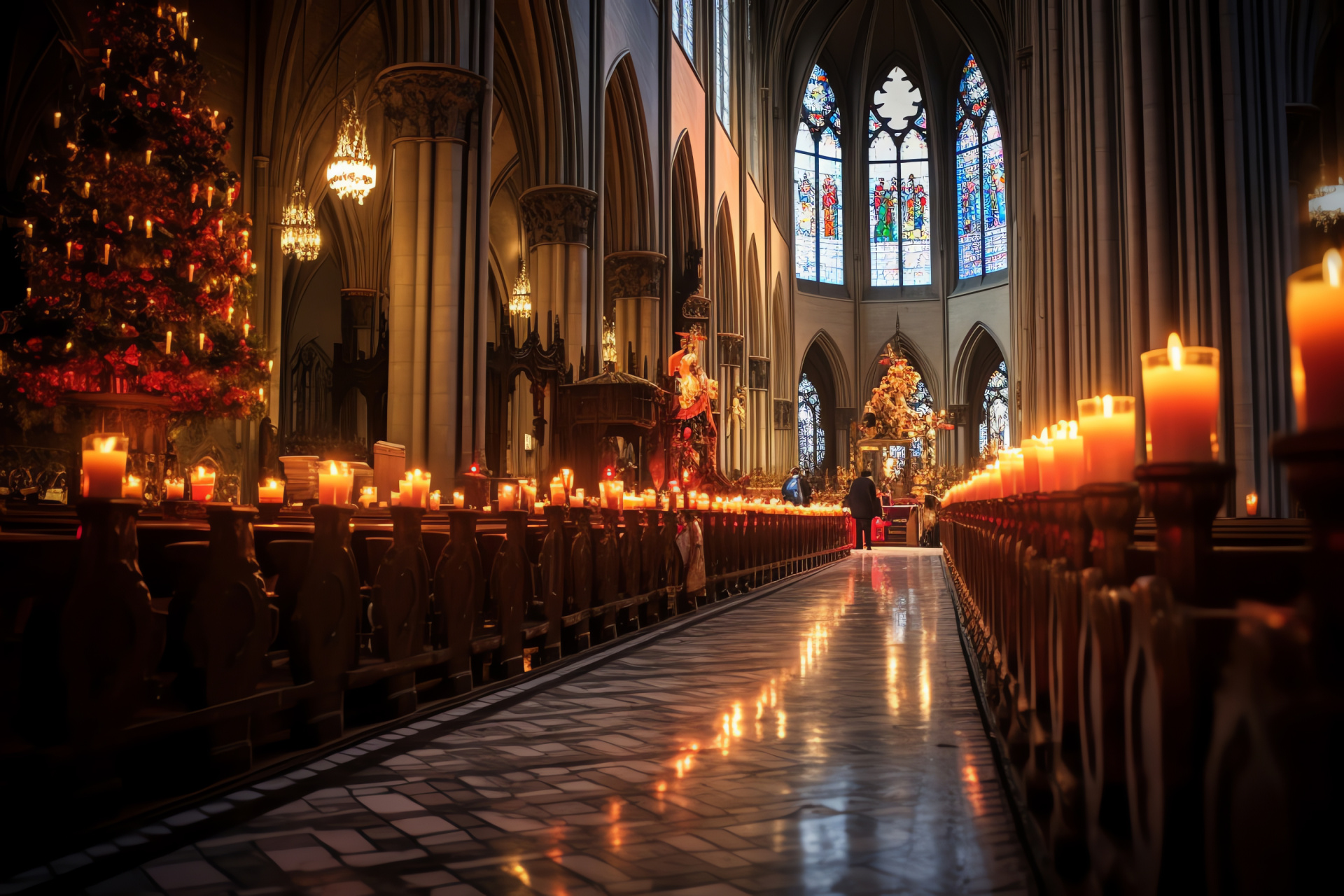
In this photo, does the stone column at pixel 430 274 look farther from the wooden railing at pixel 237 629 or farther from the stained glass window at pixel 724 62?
the stained glass window at pixel 724 62

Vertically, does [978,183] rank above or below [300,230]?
above

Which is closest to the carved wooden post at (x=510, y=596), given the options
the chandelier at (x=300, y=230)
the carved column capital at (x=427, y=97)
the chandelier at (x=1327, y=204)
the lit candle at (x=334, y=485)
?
the lit candle at (x=334, y=485)

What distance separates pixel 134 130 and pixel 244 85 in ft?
27.2

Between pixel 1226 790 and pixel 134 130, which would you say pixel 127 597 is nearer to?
pixel 1226 790

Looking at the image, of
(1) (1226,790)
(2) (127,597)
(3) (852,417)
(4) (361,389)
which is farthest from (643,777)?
(3) (852,417)

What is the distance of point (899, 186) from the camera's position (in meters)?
34.2

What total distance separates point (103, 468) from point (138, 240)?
608 cm

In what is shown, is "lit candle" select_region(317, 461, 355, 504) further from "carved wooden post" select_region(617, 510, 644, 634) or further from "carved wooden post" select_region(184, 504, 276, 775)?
"carved wooden post" select_region(617, 510, 644, 634)

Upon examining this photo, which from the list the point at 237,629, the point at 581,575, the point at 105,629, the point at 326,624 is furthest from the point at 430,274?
the point at 105,629

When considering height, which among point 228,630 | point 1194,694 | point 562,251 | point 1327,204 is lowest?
point 228,630

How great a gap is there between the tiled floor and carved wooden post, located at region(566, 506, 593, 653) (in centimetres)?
103

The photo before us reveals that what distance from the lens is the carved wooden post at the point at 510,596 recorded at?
4434 millimetres

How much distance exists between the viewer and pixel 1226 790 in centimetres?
90

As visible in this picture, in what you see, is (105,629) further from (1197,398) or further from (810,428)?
(810,428)
